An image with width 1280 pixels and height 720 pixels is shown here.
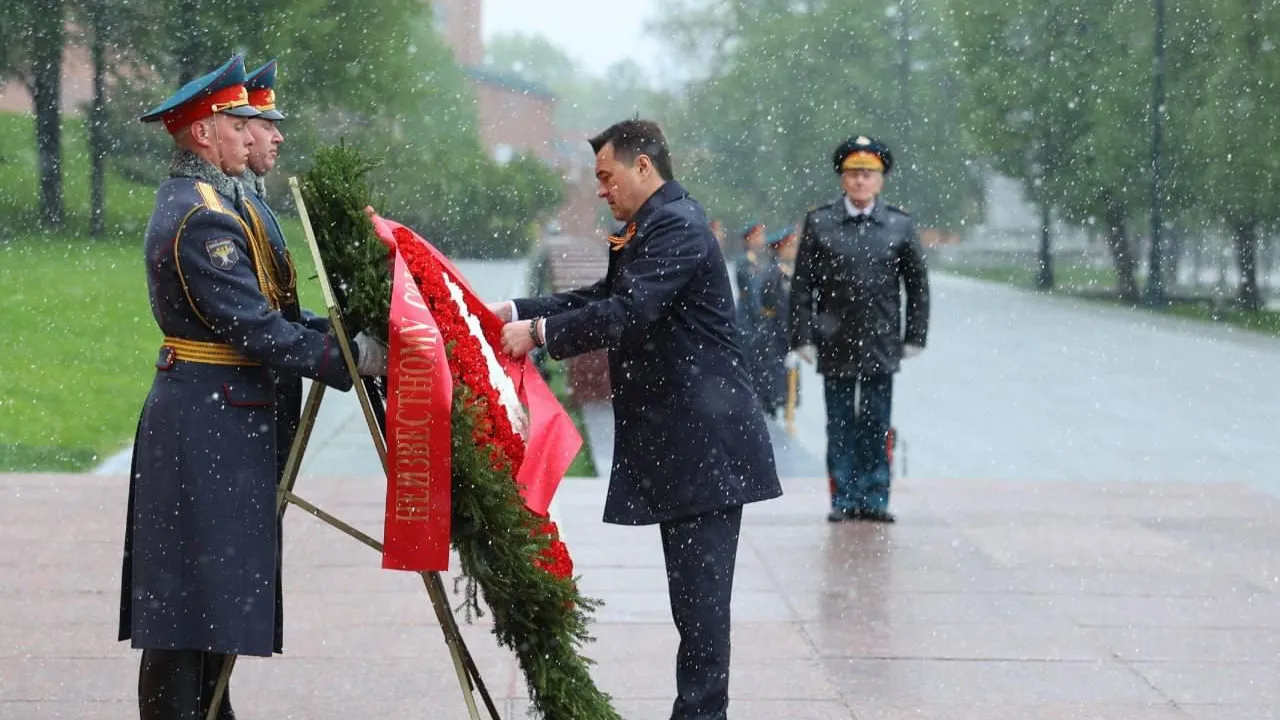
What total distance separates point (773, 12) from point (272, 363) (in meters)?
60.4

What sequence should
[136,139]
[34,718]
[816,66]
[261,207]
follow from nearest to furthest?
[261,207] < [34,718] < [136,139] < [816,66]

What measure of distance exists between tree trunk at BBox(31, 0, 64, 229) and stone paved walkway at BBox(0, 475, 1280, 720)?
59.3 ft

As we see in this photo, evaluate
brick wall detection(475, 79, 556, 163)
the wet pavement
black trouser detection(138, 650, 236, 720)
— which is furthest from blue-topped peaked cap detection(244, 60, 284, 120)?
brick wall detection(475, 79, 556, 163)

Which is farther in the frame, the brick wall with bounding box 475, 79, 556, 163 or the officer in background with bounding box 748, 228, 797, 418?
the brick wall with bounding box 475, 79, 556, 163

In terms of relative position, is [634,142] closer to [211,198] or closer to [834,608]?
[211,198]

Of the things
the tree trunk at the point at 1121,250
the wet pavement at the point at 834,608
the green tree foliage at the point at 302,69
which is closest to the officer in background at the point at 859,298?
the wet pavement at the point at 834,608

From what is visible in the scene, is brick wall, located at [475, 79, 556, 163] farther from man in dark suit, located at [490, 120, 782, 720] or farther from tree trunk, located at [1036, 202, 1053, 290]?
man in dark suit, located at [490, 120, 782, 720]

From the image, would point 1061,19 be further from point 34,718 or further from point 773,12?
point 34,718

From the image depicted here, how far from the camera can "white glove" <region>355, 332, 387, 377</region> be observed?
394 cm

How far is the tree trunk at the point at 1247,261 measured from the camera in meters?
32.6

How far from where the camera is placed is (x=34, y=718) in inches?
195

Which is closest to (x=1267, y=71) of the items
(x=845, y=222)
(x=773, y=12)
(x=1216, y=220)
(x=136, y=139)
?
(x=1216, y=220)

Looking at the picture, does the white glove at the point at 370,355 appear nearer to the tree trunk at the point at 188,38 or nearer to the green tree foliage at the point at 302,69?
the green tree foliage at the point at 302,69

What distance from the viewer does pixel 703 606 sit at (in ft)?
14.9
